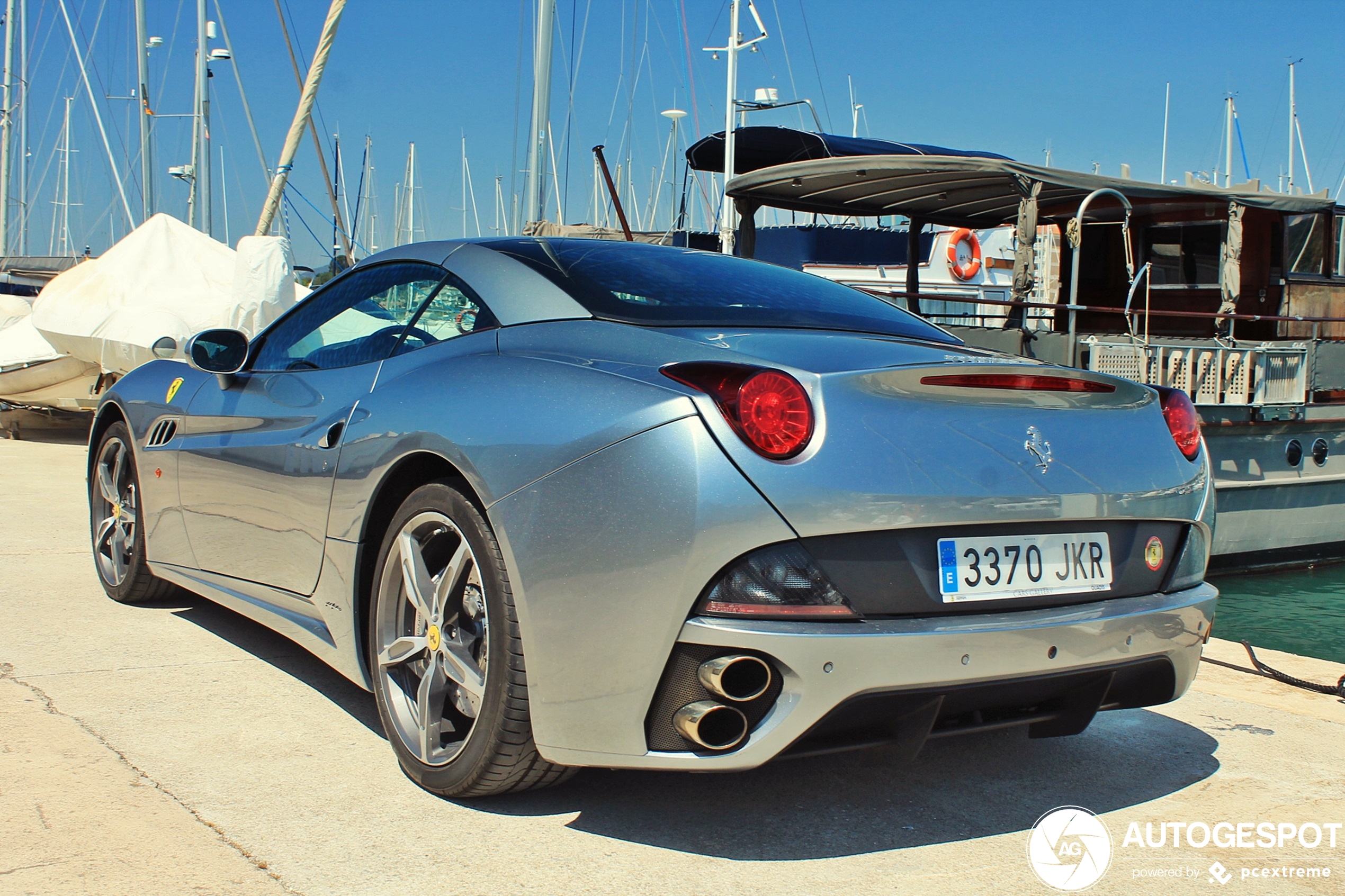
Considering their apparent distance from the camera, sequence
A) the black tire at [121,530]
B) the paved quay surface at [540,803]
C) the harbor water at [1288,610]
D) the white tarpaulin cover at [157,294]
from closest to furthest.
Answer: the paved quay surface at [540,803] → the black tire at [121,530] → the harbor water at [1288,610] → the white tarpaulin cover at [157,294]

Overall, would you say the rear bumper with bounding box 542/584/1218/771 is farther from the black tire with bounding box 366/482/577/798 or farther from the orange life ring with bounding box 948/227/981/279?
the orange life ring with bounding box 948/227/981/279

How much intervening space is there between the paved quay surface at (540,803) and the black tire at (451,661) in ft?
0.32

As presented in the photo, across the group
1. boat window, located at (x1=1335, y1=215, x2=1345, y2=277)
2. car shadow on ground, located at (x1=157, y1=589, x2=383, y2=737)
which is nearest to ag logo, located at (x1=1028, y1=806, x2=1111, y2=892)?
car shadow on ground, located at (x1=157, y1=589, x2=383, y2=737)

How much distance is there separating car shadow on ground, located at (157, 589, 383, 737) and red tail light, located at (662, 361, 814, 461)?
1465 millimetres

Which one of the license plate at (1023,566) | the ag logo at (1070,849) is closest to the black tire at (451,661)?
the license plate at (1023,566)

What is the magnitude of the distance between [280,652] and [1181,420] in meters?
2.82

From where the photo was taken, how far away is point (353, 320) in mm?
3438

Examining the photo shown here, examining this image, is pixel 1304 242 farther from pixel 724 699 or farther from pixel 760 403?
pixel 724 699

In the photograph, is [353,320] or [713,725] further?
[353,320]

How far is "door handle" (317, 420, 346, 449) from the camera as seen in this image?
3.00 m

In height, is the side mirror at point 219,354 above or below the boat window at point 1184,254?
below

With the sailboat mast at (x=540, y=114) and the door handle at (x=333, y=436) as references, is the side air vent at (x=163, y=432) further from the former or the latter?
the sailboat mast at (x=540, y=114)

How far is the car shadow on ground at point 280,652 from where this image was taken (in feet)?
10.9

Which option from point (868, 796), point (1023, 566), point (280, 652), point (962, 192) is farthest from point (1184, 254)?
point (1023, 566)
